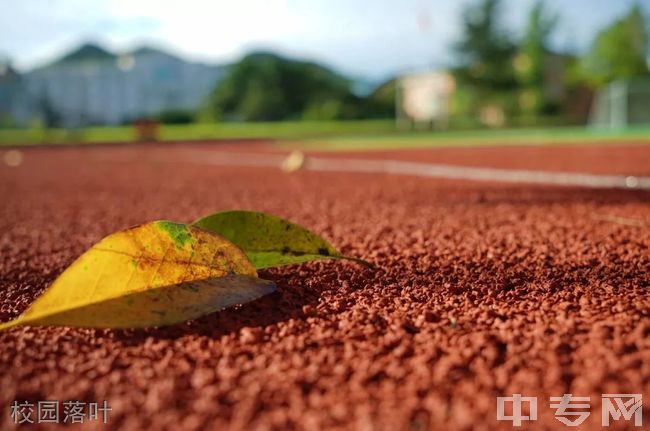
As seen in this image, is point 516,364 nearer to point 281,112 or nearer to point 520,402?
point 520,402

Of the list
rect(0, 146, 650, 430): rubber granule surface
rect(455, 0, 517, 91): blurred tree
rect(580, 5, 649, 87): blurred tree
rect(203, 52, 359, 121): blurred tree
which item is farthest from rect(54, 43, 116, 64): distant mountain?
rect(0, 146, 650, 430): rubber granule surface

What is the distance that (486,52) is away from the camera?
35719mm

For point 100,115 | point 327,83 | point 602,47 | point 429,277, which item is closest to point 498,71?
point 602,47

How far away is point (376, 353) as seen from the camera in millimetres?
854

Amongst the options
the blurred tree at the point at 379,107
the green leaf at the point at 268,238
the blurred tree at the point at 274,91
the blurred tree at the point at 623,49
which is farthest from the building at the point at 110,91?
the green leaf at the point at 268,238

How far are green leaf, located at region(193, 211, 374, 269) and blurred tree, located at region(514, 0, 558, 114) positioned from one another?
33980 mm

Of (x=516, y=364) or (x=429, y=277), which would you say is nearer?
(x=516, y=364)

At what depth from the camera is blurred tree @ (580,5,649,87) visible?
33844mm

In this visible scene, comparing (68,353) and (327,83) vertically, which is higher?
(327,83)

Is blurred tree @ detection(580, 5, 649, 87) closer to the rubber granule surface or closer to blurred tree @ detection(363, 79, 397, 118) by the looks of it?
blurred tree @ detection(363, 79, 397, 118)

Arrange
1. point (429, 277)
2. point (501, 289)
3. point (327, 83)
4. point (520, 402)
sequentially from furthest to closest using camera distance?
point (327, 83), point (429, 277), point (501, 289), point (520, 402)

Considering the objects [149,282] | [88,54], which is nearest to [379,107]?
[88,54]

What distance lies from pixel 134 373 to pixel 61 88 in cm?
3613

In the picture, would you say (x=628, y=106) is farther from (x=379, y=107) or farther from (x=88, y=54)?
(x=88, y=54)
